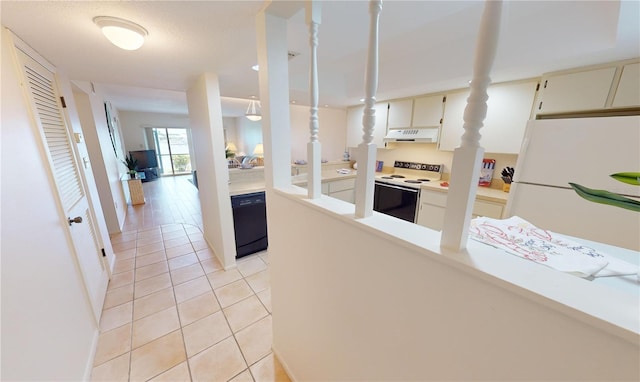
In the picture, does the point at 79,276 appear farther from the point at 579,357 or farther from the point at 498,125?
the point at 498,125

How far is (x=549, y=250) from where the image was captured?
0.80 metres

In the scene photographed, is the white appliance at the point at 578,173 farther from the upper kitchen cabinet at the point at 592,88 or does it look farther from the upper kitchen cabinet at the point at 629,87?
the upper kitchen cabinet at the point at 629,87

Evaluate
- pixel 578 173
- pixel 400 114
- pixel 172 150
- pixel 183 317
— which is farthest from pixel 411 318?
pixel 172 150

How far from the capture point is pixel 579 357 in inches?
15.3

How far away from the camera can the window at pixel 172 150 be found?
7825mm

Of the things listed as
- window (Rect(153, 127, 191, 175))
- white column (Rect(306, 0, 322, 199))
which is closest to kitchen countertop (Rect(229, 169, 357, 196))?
white column (Rect(306, 0, 322, 199))

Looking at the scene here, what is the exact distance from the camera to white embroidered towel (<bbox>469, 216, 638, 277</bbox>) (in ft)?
2.29

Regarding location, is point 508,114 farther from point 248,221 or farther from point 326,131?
point 248,221

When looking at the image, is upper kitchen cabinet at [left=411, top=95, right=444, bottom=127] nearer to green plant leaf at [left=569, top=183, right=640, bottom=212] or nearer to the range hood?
the range hood

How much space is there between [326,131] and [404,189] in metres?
2.24

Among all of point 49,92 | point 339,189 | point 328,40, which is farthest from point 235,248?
point 328,40

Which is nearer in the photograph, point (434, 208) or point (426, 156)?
point (434, 208)

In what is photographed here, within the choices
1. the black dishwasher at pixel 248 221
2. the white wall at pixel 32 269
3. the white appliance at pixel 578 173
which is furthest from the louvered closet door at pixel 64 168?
the white appliance at pixel 578 173

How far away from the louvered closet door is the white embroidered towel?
8.31 feet
